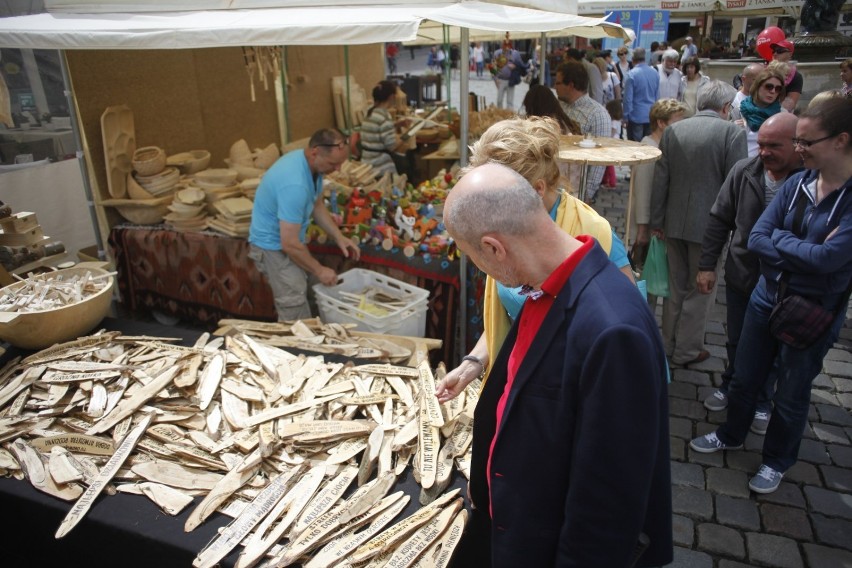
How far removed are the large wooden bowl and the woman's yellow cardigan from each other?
215 cm

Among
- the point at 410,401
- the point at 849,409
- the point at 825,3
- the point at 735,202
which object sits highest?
the point at 825,3

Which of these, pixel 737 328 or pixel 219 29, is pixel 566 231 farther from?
pixel 219 29

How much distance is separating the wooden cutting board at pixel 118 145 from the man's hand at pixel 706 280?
4759 millimetres

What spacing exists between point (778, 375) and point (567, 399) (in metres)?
2.23

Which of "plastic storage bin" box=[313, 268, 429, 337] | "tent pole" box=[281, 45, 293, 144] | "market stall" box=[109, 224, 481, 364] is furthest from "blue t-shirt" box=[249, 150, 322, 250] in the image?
"tent pole" box=[281, 45, 293, 144]

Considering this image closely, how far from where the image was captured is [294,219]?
149 inches

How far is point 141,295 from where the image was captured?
5.35 meters

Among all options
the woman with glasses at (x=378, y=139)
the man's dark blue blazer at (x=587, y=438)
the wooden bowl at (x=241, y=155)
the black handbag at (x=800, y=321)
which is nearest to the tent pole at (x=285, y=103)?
the wooden bowl at (x=241, y=155)

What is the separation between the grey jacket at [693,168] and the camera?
12.4 ft

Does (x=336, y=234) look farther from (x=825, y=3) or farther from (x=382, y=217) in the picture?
(x=825, y=3)

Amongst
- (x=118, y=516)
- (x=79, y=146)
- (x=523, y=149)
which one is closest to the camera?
(x=523, y=149)

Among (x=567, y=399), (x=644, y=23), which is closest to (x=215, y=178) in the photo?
(x=567, y=399)

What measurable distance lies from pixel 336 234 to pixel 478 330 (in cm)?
126

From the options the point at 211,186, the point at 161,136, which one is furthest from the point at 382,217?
the point at 161,136
